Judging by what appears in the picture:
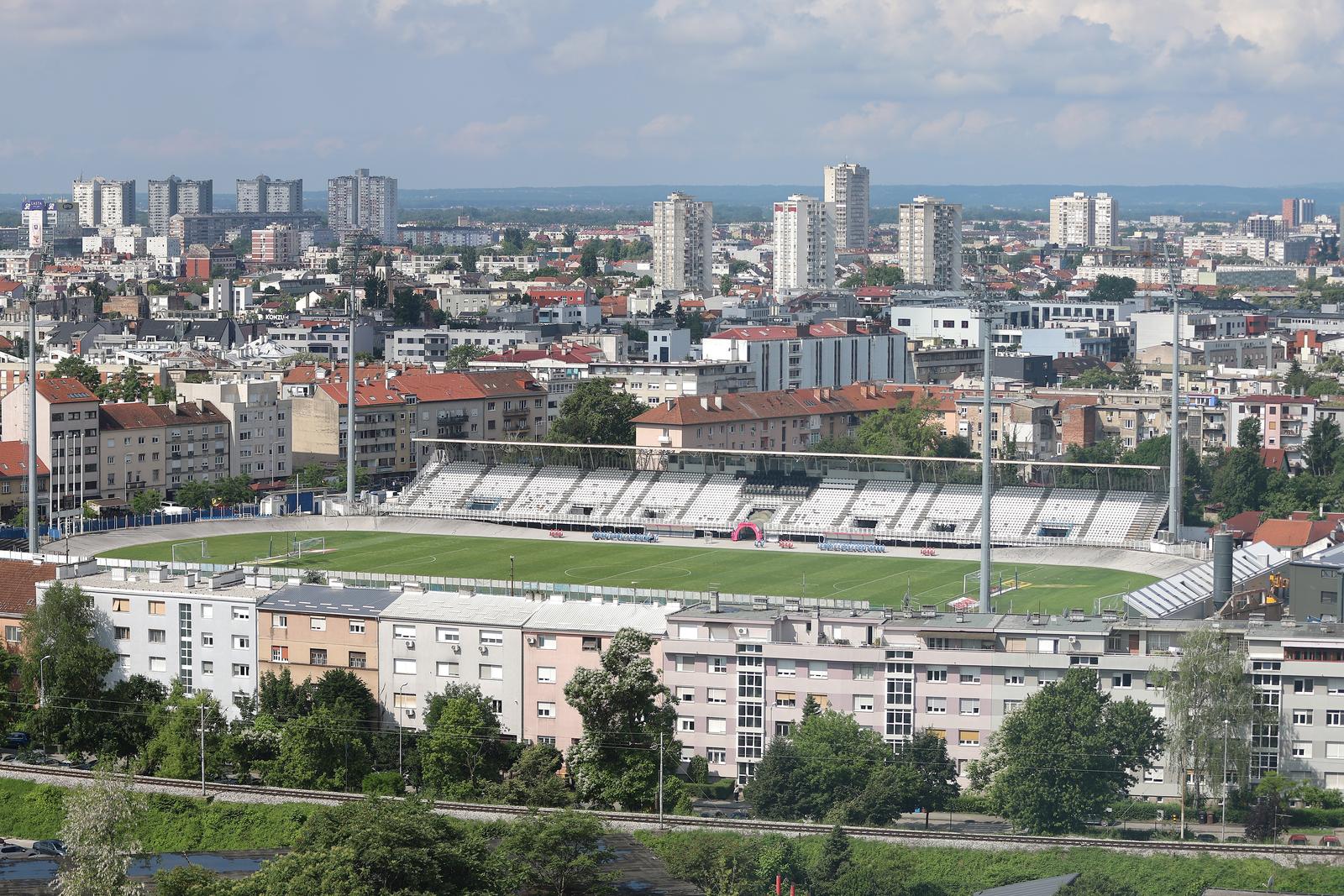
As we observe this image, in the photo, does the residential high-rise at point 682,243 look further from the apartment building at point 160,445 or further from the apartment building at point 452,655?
the apartment building at point 452,655

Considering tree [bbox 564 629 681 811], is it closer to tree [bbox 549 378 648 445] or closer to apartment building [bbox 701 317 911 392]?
tree [bbox 549 378 648 445]

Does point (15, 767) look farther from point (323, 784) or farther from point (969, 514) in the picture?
point (969, 514)

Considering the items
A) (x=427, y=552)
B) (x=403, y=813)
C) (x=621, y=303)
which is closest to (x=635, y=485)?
(x=427, y=552)

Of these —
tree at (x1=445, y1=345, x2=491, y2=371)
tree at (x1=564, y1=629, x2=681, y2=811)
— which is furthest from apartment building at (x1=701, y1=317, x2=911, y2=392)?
tree at (x1=564, y1=629, x2=681, y2=811)

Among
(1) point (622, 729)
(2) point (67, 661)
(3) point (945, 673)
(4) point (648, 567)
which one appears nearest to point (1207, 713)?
(3) point (945, 673)

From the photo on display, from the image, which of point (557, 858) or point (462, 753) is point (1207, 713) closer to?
point (557, 858)

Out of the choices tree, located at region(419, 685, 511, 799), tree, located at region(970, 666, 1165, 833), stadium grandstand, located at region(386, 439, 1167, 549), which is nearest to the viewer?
tree, located at region(970, 666, 1165, 833)
